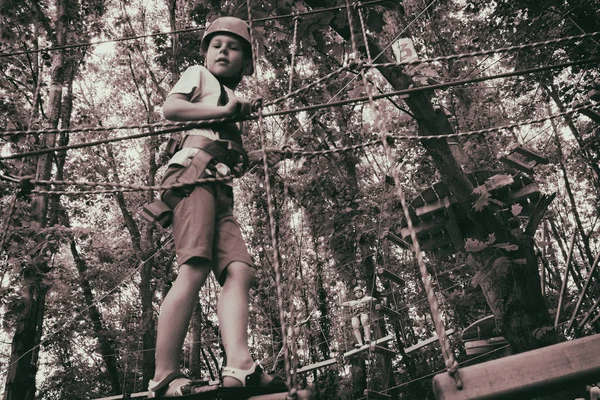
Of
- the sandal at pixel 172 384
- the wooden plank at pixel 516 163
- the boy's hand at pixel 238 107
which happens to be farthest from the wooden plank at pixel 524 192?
the sandal at pixel 172 384

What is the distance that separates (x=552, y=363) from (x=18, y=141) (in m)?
5.53

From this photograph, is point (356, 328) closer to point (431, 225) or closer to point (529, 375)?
point (431, 225)

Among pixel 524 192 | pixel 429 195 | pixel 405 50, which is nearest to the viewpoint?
pixel 405 50

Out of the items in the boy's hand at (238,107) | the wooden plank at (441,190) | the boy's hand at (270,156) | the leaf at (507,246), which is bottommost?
the leaf at (507,246)

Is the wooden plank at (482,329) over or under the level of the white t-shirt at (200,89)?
under

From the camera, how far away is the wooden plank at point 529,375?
3.77 feet

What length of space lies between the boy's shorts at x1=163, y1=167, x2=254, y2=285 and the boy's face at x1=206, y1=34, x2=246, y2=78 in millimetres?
510

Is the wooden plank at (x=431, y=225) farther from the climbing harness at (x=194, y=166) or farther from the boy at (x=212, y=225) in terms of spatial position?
the climbing harness at (x=194, y=166)

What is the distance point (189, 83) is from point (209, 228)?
2.03ft

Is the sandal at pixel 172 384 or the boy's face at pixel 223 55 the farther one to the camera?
the boy's face at pixel 223 55

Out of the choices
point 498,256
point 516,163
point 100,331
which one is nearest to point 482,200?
point 498,256

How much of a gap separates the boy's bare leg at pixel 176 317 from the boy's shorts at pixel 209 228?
55 mm

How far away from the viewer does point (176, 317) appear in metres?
1.64

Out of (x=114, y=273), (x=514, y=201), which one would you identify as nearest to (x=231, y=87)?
(x=514, y=201)
